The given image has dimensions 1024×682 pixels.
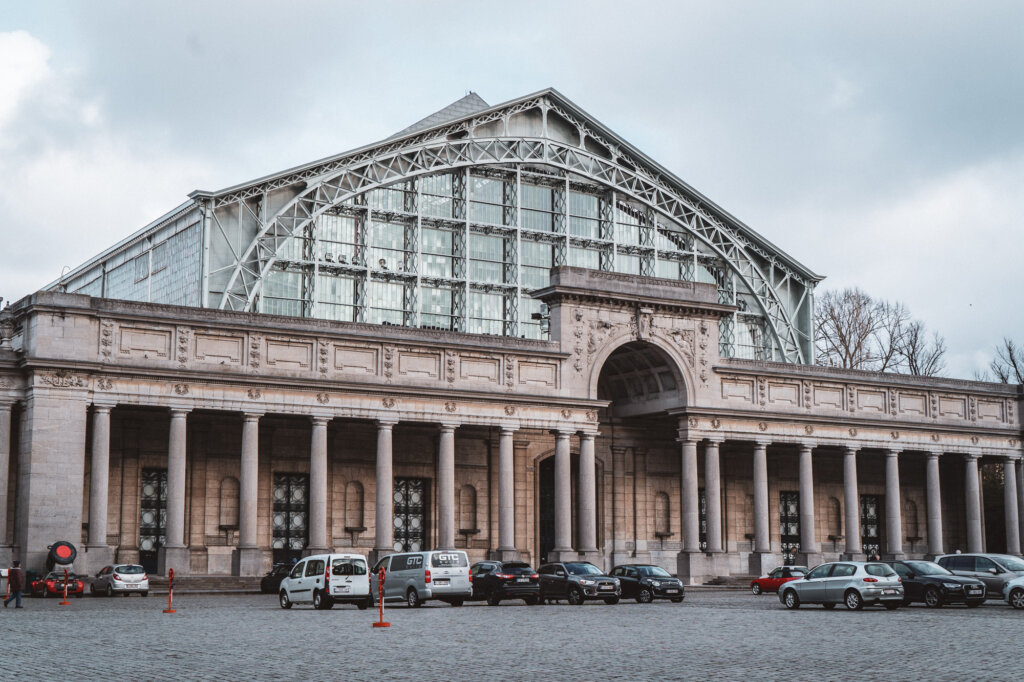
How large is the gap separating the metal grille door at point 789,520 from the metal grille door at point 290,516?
26.1 metres

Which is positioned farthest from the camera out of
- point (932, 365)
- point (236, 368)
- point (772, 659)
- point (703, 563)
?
point (932, 365)

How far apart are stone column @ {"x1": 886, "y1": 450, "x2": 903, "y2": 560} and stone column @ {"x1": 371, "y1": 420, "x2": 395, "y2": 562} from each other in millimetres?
26959

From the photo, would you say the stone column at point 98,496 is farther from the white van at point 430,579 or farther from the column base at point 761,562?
the column base at point 761,562

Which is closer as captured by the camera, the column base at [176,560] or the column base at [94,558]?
the column base at [94,558]

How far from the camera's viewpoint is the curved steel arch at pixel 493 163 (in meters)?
64.6

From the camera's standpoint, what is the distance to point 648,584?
42062 millimetres

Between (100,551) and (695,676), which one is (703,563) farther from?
(695,676)

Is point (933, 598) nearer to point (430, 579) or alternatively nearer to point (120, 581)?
point (430, 579)

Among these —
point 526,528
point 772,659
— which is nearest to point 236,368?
point 526,528

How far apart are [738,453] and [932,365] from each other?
28586 mm

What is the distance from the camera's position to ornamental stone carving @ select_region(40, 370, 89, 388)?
4488cm

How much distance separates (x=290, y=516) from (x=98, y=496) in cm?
1054

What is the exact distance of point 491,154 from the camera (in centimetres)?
7069

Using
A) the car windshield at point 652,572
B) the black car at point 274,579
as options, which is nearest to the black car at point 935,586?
the car windshield at point 652,572
